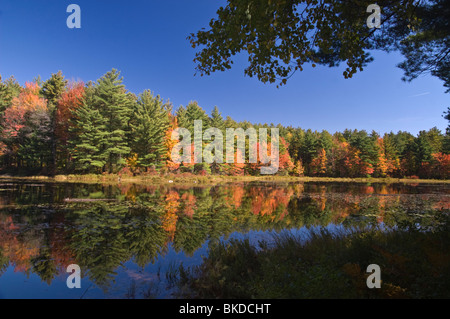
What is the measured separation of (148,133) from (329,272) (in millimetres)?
37422

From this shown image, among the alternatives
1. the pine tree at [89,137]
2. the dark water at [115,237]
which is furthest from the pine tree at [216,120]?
the dark water at [115,237]

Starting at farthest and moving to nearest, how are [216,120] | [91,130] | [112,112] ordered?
[216,120] → [112,112] → [91,130]

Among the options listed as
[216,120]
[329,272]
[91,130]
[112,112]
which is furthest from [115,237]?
[216,120]

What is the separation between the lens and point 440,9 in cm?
702

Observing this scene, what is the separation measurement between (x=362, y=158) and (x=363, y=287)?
223 ft

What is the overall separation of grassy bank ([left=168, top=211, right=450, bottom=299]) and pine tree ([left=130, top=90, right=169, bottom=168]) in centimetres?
3444

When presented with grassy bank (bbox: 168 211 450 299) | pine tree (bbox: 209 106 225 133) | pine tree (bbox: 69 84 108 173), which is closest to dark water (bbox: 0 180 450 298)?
grassy bank (bbox: 168 211 450 299)

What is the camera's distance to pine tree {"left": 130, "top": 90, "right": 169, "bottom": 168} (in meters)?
38.2

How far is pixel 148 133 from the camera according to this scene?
38.4m

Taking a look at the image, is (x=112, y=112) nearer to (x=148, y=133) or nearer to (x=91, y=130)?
(x=91, y=130)

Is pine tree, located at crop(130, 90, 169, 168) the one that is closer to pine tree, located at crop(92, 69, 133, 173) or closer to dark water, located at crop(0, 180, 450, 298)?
pine tree, located at crop(92, 69, 133, 173)

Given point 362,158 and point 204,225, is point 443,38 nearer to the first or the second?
point 204,225

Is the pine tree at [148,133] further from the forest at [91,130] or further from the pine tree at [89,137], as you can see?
the pine tree at [89,137]
